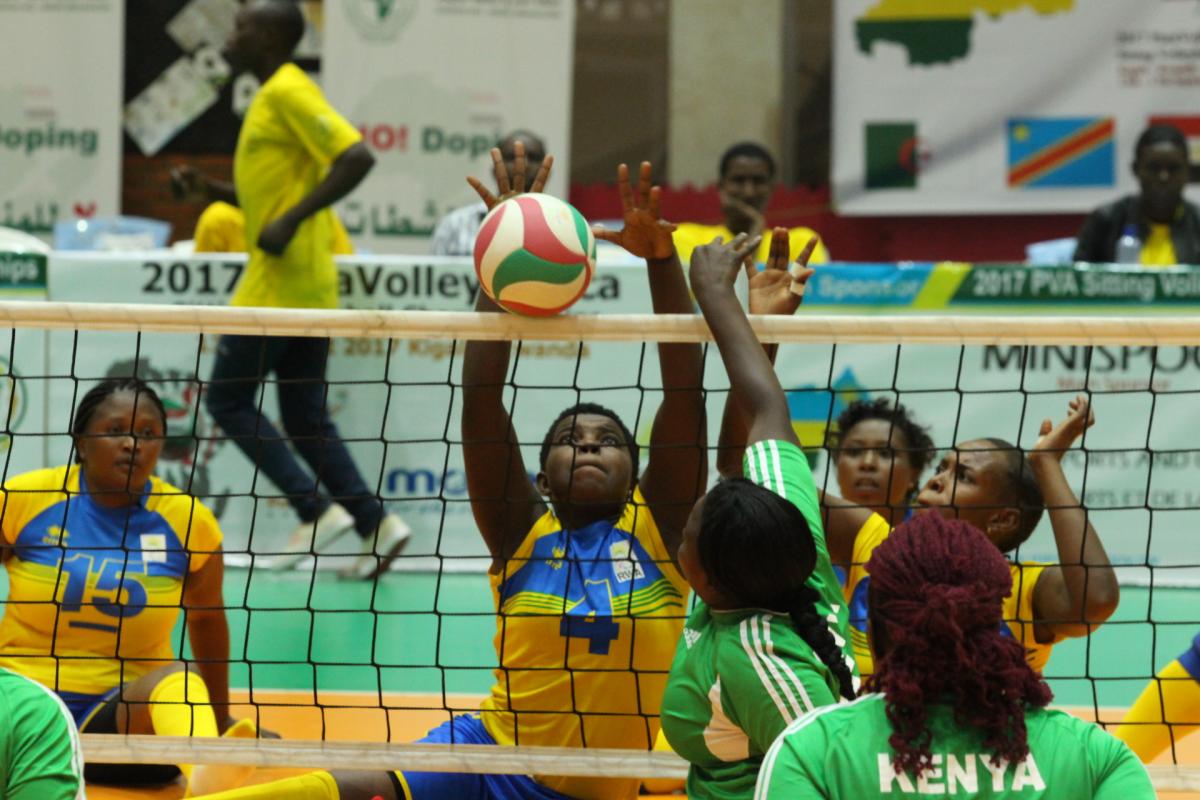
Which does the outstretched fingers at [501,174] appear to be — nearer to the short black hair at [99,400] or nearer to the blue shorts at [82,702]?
the short black hair at [99,400]

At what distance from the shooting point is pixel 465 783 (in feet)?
11.0

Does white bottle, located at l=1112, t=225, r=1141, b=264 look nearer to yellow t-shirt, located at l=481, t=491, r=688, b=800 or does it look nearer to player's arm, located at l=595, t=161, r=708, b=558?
player's arm, located at l=595, t=161, r=708, b=558

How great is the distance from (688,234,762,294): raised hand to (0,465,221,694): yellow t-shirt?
58.4 inches

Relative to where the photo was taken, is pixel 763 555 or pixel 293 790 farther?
pixel 293 790

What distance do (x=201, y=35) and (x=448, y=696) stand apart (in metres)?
7.26

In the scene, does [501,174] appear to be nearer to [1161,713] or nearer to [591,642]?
[591,642]

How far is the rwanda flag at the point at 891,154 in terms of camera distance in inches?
397

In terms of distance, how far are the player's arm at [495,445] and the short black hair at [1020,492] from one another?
108 centimetres

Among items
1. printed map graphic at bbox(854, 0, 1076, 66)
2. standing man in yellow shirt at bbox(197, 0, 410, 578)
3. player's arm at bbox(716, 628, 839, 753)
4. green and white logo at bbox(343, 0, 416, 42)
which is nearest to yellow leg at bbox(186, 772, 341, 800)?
player's arm at bbox(716, 628, 839, 753)

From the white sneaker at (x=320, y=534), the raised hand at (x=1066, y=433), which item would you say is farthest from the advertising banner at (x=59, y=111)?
the raised hand at (x=1066, y=433)

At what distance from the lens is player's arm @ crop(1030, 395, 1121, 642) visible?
130 inches

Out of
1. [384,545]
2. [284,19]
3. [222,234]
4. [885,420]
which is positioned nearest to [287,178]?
[284,19]

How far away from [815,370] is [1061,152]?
4.24m

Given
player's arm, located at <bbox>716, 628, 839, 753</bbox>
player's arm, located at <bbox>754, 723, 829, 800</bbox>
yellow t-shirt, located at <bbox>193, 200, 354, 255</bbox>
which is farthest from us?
yellow t-shirt, located at <bbox>193, 200, 354, 255</bbox>
